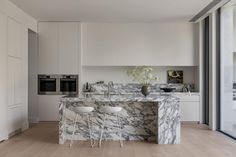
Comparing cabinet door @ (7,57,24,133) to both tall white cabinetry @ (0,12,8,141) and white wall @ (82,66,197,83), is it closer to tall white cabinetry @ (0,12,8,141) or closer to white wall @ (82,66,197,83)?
tall white cabinetry @ (0,12,8,141)

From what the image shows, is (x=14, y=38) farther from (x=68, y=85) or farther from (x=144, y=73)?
(x=144, y=73)

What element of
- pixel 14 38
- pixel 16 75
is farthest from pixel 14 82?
pixel 14 38

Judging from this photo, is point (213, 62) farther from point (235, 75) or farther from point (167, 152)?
point (167, 152)

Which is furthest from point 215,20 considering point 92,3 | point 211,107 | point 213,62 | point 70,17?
point 70,17

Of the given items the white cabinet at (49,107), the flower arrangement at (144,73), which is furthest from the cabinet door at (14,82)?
the flower arrangement at (144,73)

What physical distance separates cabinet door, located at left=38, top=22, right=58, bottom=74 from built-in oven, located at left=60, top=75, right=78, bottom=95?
12.0 inches

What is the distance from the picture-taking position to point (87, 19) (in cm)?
777

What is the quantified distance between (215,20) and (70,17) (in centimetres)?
350

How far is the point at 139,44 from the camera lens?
8156 mm

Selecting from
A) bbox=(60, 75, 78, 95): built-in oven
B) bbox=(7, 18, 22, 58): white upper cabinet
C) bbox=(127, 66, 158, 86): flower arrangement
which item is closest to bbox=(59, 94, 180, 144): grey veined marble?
bbox=(127, 66, 158, 86): flower arrangement

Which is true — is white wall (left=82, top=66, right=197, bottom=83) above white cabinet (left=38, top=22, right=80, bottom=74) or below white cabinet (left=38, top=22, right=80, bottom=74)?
below

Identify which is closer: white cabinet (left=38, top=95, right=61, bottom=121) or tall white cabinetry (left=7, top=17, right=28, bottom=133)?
tall white cabinetry (left=7, top=17, right=28, bottom=133)

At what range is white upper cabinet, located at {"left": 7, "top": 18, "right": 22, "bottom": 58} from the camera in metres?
6.00

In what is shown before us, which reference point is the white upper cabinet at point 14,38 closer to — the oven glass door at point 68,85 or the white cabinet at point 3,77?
the white cabinet at point 3,77
